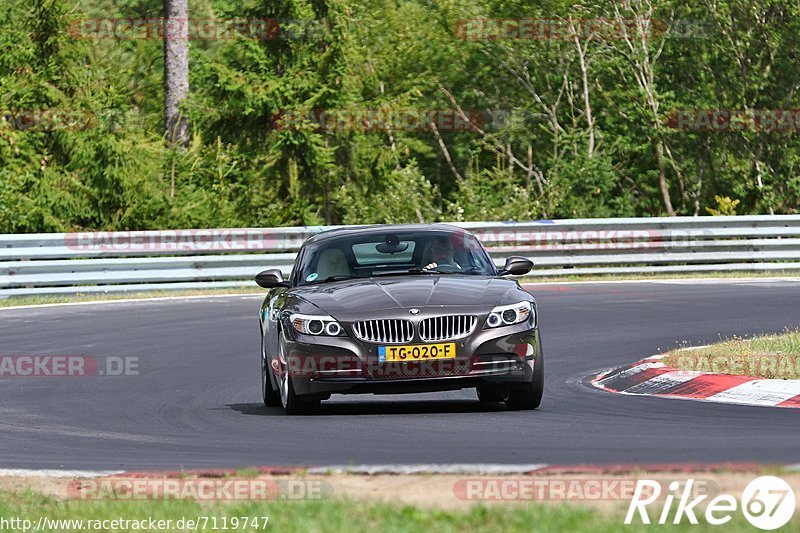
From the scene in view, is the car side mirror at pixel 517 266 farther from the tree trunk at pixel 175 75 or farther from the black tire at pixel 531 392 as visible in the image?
the tree trunk at pixel 175 75

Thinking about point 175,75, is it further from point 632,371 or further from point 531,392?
point 531,392

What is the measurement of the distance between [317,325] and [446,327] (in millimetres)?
922

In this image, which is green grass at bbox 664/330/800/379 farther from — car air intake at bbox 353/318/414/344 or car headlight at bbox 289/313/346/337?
car headlight at bbox 289/313/346/337

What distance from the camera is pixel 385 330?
10.6m

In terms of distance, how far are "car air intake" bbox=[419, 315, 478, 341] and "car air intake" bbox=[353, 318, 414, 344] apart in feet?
0.32


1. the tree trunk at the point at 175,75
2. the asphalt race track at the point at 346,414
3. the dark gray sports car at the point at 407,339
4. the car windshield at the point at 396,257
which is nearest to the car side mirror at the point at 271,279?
the car windshield at the point at 396,257

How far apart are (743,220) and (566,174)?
6.26 meters

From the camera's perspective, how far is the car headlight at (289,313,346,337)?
10.7m

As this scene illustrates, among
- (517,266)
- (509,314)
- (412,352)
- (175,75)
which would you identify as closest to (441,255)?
(517,266)

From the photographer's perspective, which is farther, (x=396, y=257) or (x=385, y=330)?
(x=396, y=257)

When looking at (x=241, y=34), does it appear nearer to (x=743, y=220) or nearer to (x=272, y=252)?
(x=272, y=252)

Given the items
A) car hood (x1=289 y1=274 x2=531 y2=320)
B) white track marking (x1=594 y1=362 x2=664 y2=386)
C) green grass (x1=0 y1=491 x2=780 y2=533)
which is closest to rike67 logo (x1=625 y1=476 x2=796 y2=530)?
green grass (x1=0 y1=491 x2=780 y2=533)

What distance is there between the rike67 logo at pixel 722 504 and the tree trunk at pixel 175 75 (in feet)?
93.5

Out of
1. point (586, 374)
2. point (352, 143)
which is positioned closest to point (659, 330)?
point (586, 374)
